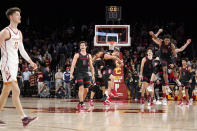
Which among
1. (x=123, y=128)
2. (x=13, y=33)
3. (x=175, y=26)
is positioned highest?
(x=175, y=26)

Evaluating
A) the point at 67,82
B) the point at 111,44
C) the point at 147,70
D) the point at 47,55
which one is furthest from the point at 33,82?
the point at 147,70

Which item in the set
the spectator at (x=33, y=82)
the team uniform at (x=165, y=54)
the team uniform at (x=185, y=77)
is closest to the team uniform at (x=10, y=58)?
the team uniform at (x=165, y=54)

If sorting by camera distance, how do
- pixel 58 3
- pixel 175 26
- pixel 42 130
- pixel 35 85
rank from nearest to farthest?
pixel 42 130 → pixel 35 85 → pixel 175 26 → pixel 58 3

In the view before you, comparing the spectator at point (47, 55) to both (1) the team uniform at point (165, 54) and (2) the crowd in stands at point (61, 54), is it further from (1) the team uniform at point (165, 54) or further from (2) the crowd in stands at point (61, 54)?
(1) the team uniform at point (165, 54)

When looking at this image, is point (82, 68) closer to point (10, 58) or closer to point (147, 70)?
point (147, 70)

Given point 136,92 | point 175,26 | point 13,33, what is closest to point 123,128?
point 13,33

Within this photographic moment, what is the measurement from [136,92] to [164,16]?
11197 millimetres

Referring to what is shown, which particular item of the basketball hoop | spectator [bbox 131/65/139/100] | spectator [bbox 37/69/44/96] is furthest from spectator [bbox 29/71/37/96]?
spectator [bbox 131/65/139/100]

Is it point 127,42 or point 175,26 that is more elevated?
point 175,26

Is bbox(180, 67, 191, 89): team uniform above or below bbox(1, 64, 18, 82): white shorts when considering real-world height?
above

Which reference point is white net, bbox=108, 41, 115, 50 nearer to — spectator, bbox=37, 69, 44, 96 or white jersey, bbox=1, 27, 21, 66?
spectator, bbox=37, 69, 44, 96

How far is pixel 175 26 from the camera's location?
30359 millimetres

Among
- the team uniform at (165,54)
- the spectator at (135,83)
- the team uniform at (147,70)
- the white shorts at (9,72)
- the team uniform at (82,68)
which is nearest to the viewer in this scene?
the white shorts at (9,72)

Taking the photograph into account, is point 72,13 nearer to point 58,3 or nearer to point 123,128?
point 58,3
